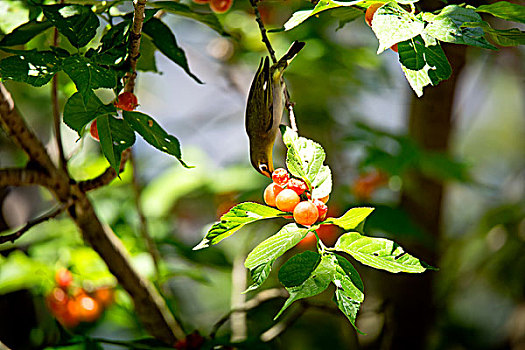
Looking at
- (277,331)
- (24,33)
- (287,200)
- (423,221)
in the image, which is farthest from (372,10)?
(423,221)

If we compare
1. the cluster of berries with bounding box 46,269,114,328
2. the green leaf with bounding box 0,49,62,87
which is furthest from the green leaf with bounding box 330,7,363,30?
the cluster of berries with bounding box 46,269,114,328

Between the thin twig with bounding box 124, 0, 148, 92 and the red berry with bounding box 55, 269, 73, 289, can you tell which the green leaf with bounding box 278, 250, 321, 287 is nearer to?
the thin twig with bounding box 124, 0, 148, 92

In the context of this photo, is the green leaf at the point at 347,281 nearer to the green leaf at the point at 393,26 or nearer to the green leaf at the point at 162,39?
the green leaf at the point at 393,26

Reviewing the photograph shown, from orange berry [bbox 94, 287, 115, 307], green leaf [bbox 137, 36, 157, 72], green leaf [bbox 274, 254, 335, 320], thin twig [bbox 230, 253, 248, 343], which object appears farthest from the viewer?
orange berry [bbox 94, 287, 115, 307]

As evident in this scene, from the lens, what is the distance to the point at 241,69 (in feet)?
4.52

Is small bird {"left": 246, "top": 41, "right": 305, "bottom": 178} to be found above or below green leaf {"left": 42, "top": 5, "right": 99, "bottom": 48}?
below

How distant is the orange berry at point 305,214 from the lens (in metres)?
0.39

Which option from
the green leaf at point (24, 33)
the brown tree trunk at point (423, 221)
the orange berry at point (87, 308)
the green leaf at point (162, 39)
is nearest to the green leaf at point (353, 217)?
the green leaf at point (162, 39)

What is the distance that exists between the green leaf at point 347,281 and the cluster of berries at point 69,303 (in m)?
0.65

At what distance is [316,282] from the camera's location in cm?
36

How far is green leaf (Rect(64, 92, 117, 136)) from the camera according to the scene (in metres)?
0.41

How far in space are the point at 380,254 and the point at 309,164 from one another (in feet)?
0.28

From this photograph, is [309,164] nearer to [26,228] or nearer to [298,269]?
[298,269]

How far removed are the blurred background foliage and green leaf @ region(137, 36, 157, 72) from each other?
111mm
